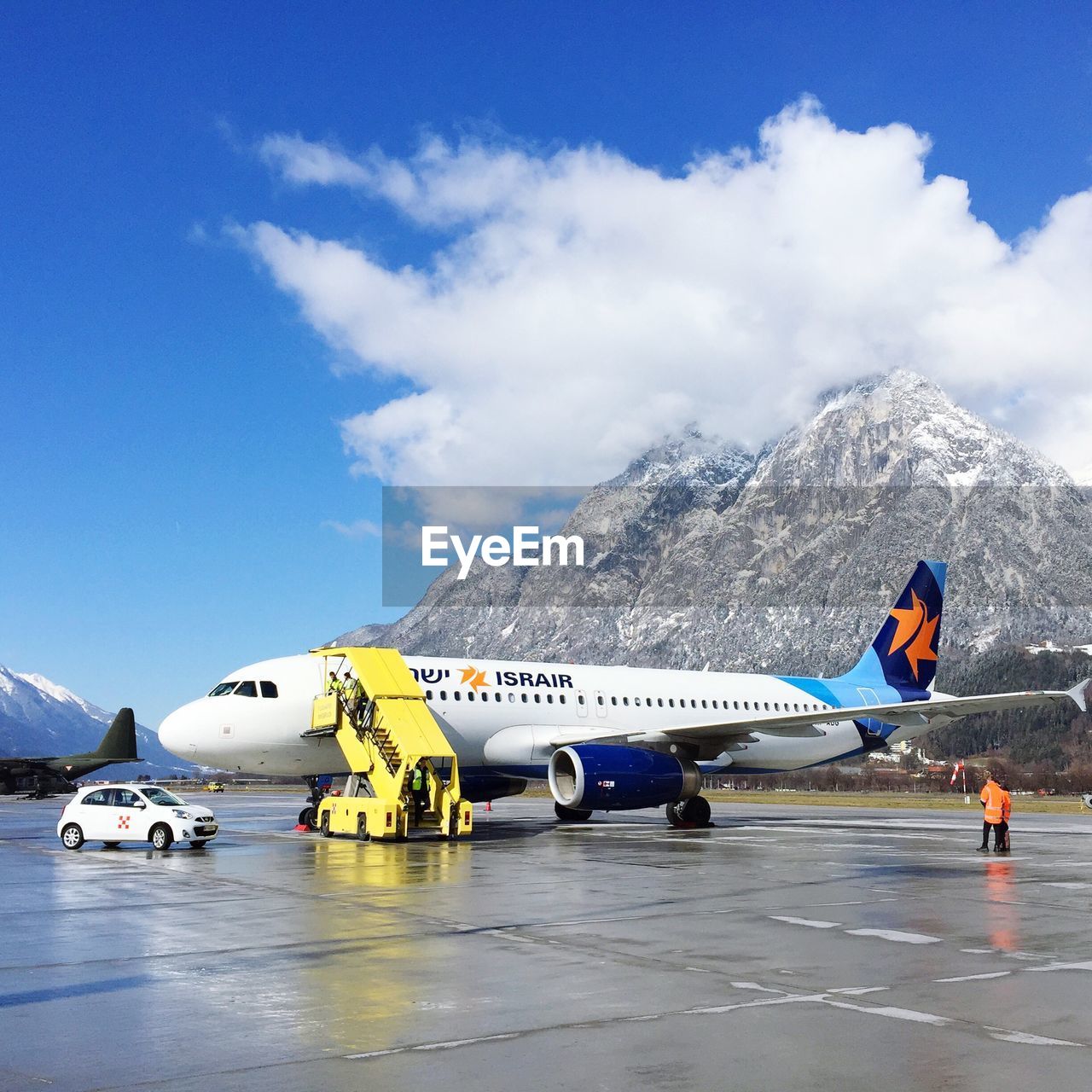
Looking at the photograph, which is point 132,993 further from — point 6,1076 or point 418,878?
point 418,878

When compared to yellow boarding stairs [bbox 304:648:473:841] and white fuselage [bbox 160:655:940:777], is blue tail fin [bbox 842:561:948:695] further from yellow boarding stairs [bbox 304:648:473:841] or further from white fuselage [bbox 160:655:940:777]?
yellow boarding stairs [bbox 304:648:473:841]

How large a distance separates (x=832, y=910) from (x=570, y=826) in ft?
66.5

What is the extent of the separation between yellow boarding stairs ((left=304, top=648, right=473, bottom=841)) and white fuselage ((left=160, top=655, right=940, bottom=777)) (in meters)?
0.90

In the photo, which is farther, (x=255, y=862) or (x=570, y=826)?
(x=570, y=826)

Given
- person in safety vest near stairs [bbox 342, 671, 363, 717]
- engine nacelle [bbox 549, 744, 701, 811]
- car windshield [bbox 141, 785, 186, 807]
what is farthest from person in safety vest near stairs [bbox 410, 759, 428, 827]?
car windshield [bbox 141, 785, 186, 807]

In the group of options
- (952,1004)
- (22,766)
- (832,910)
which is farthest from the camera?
(22,766)

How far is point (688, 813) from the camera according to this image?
35.1m

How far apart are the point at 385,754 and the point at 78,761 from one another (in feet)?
171

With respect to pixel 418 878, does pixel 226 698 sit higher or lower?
higher

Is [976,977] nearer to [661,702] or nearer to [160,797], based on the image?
[160,797]

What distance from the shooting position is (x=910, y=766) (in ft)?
580

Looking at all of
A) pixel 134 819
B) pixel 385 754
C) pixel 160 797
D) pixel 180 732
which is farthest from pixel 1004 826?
pixel 180 732

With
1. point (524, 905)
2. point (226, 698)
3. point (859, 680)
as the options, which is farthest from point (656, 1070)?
point (859, 680)

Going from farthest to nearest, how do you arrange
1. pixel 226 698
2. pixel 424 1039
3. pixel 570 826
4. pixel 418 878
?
1. pixel 570 826
2. pixel 226 698
3. pixel 418 878
4. pixel 424 1039
